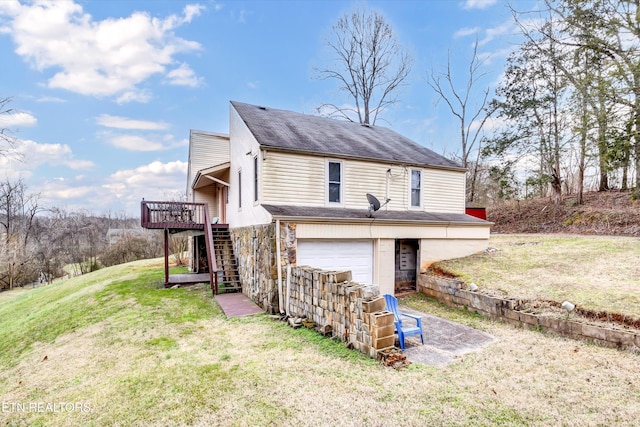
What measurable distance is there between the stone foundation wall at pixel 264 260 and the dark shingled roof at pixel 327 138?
9.00ft

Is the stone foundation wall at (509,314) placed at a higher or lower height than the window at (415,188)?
lower

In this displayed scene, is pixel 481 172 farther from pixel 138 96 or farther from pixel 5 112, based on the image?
pixel 5 112

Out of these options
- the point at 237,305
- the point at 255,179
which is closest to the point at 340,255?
the point at 237,305

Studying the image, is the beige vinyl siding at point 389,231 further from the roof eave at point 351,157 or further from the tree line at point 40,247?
the tree line at point 40,247

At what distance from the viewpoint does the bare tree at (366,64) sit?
82.8 ft

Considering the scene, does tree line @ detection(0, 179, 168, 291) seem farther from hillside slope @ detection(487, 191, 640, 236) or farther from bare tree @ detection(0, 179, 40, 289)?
hillside slope @ detection(487, 191, 640, 236)

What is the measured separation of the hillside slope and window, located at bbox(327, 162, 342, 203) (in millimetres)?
12587

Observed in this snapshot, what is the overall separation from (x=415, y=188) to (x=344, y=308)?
25.3 feet

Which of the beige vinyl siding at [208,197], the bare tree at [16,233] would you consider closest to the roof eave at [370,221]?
the beige vinyl siding at [208,197]

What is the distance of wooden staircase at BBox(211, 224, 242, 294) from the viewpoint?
11.9 m

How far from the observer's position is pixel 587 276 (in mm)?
8375

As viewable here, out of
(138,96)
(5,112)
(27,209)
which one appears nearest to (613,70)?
(5,112)

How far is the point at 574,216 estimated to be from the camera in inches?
679

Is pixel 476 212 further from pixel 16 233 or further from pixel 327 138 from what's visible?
pixel 16 233
